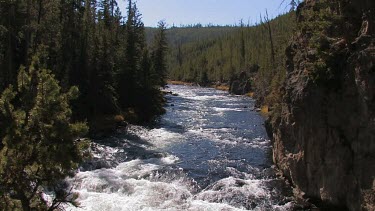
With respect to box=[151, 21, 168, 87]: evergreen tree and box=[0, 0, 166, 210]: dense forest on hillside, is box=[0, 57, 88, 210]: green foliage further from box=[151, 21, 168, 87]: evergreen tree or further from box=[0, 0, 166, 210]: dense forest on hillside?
box=[151, 21, 168, 87]: evergreen tree

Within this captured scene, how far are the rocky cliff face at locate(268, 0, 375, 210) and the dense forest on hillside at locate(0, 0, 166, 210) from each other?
42.4 feet

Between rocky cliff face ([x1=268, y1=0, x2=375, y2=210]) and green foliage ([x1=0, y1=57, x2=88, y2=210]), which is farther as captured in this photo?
rocky cliff face ([x1=268, y1=0, x2=375, y2=210])

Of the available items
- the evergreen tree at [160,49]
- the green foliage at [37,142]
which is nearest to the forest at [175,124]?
the green foliage at [37,142]

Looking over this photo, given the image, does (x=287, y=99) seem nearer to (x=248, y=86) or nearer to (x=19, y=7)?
(x=19, y=7)

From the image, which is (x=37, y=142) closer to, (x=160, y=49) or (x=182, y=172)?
(x=182, y=172)

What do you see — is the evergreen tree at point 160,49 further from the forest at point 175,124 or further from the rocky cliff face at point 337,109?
the rocky cliff face at point 337,109

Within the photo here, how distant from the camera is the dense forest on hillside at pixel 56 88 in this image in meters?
12.6

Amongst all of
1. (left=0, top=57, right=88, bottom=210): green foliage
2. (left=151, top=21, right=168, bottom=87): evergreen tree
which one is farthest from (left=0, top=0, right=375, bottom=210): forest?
(left=151, top=21, right=168, bottom=87): evergreen tree

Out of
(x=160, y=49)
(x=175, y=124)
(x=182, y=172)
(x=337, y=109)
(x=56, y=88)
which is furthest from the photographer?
(x=160, y=49)

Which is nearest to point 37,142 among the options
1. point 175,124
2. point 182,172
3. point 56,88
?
point 56,88

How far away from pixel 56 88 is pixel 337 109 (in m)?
15.0

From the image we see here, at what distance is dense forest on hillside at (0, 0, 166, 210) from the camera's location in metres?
12.6

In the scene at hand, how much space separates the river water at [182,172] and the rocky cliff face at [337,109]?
288cm

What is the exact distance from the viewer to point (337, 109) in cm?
2144
